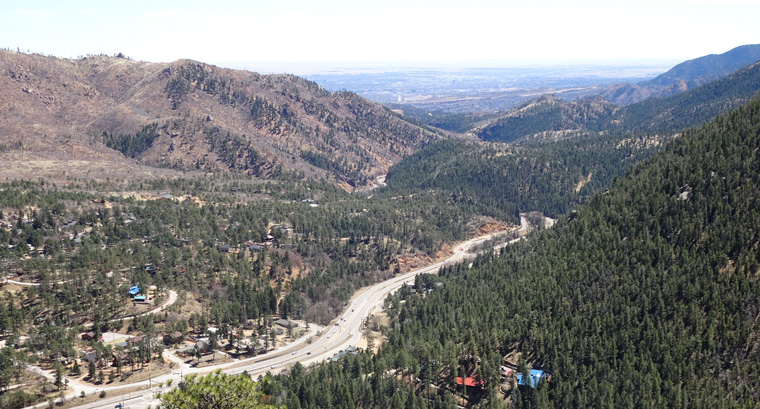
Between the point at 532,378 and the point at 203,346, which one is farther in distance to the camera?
the point at 203,346

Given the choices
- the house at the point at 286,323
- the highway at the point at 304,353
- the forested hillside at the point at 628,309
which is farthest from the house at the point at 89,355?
the house at the point at 286,323

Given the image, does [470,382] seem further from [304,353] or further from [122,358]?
[122,358]

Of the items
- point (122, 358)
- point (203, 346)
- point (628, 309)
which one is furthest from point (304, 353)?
point (628, 309)

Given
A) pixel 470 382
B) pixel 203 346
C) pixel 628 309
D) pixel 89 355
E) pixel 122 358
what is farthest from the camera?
pixel 203 346

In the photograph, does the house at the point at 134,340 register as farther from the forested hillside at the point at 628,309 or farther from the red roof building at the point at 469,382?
the red roof building at the point at 469,382

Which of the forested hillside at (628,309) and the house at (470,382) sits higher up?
the forested hillside at (628,309)
